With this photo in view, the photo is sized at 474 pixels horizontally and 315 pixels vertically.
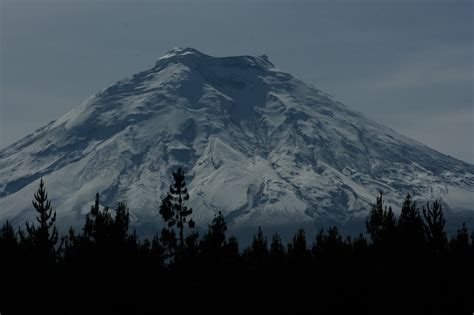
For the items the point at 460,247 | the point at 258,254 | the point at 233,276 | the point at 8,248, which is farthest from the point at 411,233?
the point at 8,248

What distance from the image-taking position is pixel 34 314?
3900cm

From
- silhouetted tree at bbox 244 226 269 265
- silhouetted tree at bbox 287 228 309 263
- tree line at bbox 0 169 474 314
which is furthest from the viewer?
silhouetted tree at bbox 244 226 269 265

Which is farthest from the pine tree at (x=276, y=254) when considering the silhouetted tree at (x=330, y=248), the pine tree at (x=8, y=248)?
the pine tree at (x=8, y=248)

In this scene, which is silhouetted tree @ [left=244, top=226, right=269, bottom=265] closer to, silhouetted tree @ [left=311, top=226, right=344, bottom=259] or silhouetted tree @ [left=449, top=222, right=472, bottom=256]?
silhouetted tree @ [left=311, top=226, right=344, bottom=259]

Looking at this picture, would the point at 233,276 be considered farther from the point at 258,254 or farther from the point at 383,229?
the point at 383,229

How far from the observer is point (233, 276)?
47156mm

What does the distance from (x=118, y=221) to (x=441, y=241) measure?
22446 millimetres

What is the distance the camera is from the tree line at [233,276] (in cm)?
3900

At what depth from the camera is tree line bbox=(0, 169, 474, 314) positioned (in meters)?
39.0

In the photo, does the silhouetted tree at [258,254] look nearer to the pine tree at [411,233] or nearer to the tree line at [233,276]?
the tree line at [233,276]

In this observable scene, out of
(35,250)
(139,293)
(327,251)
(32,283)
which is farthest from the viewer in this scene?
(327,251)

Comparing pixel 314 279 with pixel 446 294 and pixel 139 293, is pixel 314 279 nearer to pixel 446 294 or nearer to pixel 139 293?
pixel 446 294

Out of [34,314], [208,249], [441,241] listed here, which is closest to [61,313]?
[34,314]

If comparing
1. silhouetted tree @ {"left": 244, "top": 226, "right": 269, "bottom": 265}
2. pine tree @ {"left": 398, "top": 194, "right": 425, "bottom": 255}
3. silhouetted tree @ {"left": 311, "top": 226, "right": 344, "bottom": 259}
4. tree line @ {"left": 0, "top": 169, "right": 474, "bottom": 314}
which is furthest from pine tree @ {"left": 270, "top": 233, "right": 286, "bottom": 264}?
pine tree @ {"left": 398, "top": 194, "right": 425, "bottom": 255}
